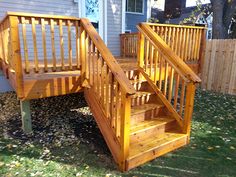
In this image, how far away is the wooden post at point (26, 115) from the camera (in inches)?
155

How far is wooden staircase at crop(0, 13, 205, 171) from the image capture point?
3125 mm

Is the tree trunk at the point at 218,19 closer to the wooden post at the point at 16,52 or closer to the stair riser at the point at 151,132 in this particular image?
the stair riser at the point at 151,132

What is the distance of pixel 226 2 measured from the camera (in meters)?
10.6

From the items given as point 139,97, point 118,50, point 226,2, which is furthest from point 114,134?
point 226,2

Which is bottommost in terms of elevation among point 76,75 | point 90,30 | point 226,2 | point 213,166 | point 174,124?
point 213,166

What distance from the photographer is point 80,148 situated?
3.66 meters

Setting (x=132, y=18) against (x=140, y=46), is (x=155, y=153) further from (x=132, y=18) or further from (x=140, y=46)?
(x=132, y=18)

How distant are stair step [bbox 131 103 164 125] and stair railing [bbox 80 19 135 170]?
381 mm

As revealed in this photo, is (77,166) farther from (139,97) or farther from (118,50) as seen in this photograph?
(118,50)

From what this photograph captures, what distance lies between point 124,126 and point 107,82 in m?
0.71

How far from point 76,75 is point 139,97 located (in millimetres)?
1266

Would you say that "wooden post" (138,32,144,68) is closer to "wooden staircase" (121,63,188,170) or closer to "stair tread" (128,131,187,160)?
"wooden staircase" (121,63,188,170)

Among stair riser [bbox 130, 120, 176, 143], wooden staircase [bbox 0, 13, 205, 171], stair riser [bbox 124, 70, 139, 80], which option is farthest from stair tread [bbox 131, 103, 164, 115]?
stair riser [bbox 124, 70, 139, 80]

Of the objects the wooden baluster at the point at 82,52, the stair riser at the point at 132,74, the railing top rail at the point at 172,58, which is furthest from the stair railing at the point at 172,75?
the wooden baluster at the point at 82,52
